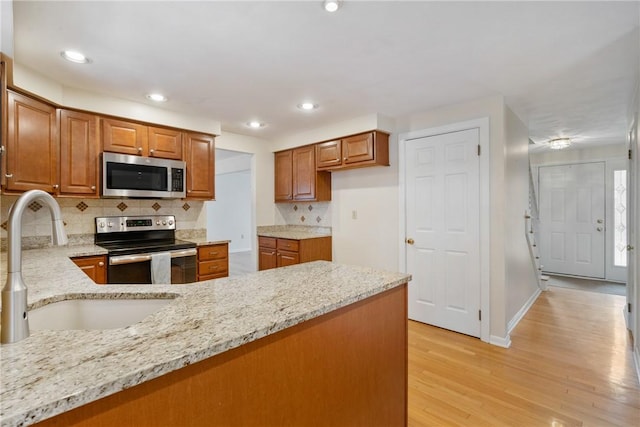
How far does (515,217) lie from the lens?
3.23 metres

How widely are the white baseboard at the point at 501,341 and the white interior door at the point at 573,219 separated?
146 inches

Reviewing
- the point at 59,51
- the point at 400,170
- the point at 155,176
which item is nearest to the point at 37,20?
the point at 59,51

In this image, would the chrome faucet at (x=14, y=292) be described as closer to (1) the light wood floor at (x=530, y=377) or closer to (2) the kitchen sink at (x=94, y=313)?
(2) the kitchen sink at (x=94, y=313)

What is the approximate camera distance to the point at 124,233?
323cm

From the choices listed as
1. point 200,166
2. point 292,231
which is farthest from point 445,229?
point 200,166

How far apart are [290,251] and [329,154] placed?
1.34 m

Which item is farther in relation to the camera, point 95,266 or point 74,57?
point 95,266

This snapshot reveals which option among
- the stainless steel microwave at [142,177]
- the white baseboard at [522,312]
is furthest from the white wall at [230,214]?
the white baseboard at [522,312]

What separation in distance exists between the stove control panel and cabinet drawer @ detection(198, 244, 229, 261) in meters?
0.57

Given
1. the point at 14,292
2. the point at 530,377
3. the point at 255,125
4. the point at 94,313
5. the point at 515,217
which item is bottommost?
the point at 530,377

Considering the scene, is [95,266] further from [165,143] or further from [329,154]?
[329,154]

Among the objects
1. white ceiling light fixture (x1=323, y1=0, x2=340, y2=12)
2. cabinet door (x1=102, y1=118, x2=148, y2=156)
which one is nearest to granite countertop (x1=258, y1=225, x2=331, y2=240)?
cabinet door (x1=102, y1=118, x2=148, y2=156)

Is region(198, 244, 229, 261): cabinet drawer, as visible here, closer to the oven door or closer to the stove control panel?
the oven door

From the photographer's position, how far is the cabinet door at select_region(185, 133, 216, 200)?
345 cm
